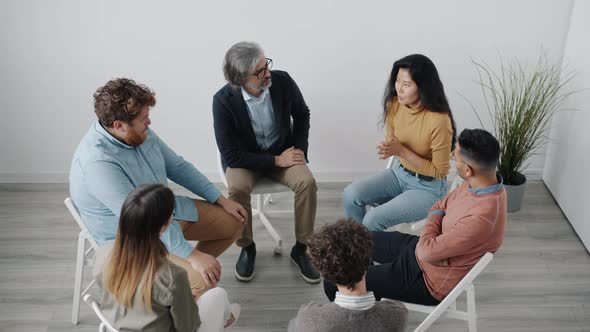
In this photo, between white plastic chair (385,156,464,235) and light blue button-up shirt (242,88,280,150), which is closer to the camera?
white plastic chair (385,156,464,235)

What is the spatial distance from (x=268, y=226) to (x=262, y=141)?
563mm

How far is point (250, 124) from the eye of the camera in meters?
3.24

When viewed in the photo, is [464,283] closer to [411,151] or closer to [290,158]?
[411,151]

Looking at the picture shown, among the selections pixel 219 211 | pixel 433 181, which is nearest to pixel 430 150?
pixel 433 181

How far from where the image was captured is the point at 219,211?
301cm

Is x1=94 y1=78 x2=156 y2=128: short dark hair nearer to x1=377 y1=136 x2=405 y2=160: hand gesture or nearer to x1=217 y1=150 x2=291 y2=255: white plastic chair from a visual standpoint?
x1=217 y1=150 x2=291 y2=255: white plastic chair

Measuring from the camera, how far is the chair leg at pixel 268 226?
140 inches

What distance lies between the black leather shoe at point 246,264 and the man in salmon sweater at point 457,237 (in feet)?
2.70

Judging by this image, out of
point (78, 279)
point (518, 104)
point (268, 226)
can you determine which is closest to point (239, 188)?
point (268, 226)

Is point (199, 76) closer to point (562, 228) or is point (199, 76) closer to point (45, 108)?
point (45, 108)

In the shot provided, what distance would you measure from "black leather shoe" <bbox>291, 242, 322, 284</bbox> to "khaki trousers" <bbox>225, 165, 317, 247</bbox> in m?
0.07

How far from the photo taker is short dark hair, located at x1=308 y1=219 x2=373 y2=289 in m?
1.99

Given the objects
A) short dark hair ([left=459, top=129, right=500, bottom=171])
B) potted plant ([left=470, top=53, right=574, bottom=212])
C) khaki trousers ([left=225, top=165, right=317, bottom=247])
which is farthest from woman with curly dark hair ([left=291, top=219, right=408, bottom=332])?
potted plant ([left=470, top=53, right=574, bottom=212])

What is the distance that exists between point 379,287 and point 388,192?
771mm
